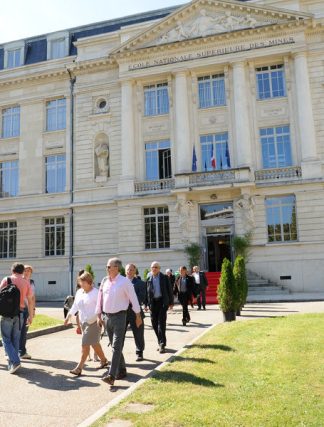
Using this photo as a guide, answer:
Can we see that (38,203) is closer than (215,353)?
No

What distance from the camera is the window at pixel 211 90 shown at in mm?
26391

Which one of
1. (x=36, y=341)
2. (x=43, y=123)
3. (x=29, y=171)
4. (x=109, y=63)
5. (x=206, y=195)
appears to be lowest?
(x=36, y=341)

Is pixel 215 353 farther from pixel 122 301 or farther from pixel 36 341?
pixel 36 341

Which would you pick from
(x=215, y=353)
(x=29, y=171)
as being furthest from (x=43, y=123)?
(x=215, y=353)

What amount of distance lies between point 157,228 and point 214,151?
5890mm

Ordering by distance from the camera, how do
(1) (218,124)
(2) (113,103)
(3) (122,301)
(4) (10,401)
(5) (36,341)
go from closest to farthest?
1. (4) (10,401)
2. (3) (122,301)
3. (5) (36,341)
4. (1) (218,124)
5. (2) (113,103)

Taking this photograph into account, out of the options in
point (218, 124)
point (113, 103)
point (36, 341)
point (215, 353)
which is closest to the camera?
point (215, 353)

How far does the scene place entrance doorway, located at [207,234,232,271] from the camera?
82.5 ft

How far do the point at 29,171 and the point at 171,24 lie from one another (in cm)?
1362

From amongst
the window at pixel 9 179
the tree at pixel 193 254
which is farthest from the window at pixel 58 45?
the tree at pixel 193 254

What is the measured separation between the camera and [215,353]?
821 centimetres

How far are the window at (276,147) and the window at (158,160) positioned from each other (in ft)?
19.3

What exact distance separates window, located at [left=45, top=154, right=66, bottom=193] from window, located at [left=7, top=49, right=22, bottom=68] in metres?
8.62

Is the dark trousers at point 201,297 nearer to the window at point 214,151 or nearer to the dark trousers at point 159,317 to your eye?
the dark trousers at point 159,317
